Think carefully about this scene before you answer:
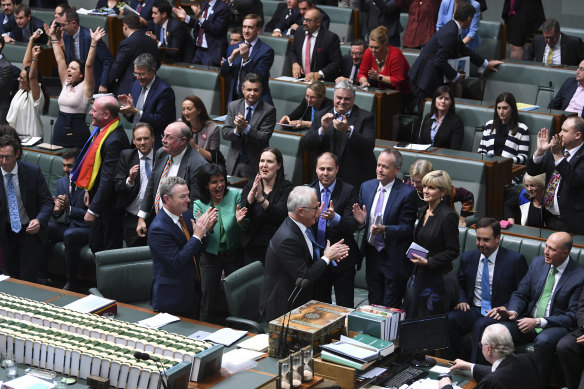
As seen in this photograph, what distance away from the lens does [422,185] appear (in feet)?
20.0

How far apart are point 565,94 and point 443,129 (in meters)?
1.27

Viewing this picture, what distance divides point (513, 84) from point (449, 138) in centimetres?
151

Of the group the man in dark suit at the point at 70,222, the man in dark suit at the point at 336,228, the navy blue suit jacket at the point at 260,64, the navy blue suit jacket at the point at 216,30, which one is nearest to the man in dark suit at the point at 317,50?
the navy blue suit jacket at the point at 260,64

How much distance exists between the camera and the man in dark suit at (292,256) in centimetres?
546

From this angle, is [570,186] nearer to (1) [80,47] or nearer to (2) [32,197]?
(2) [32,197]

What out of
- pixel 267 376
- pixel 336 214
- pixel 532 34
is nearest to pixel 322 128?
pixel 336 214

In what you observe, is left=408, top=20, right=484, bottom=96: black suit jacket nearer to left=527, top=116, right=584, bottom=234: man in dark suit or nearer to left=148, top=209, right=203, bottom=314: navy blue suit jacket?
left=527, top=116, right=584, bottom=234: man in dark suit

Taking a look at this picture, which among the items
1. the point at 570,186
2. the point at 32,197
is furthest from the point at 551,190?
the point at 32,197

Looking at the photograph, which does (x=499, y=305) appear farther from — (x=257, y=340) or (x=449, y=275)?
(x=257, y=340)

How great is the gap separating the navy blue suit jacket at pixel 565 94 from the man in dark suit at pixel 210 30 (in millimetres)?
3384

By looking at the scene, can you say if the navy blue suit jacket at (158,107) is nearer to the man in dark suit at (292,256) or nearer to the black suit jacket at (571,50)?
the man in dark suit at (292,256)

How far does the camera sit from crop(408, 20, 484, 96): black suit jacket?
8.45 m

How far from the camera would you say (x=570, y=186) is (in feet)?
21.3

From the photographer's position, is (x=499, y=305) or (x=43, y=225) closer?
(x=499, y=305)
